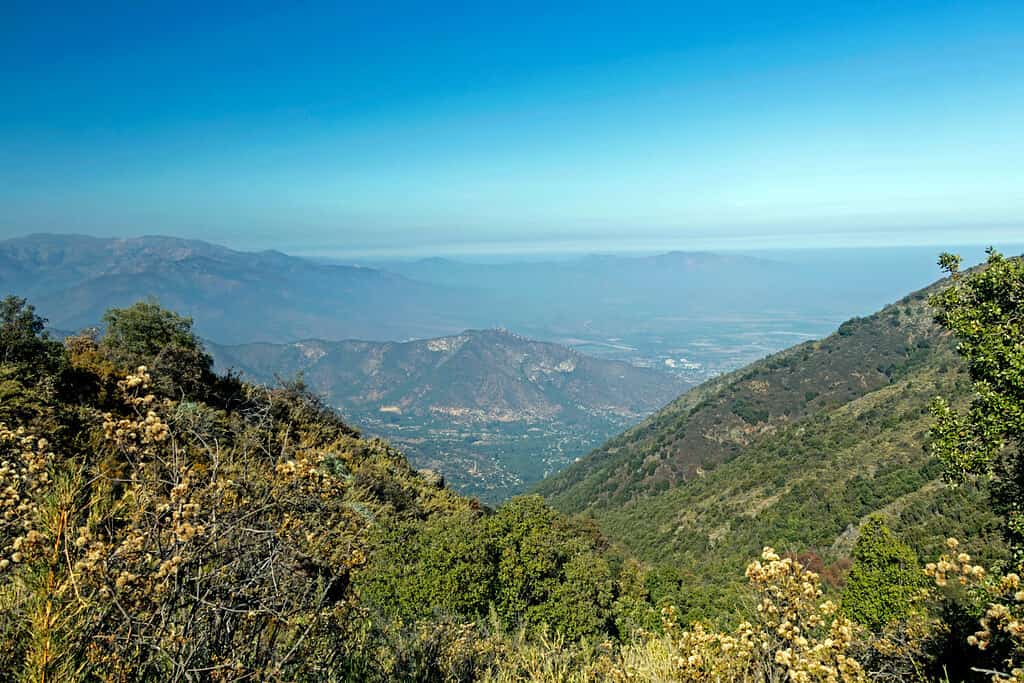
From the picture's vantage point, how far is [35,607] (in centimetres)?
263

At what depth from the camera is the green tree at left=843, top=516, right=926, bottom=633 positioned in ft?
60.0

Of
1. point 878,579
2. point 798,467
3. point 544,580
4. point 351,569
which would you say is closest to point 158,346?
point 544,580

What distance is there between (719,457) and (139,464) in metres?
73.3

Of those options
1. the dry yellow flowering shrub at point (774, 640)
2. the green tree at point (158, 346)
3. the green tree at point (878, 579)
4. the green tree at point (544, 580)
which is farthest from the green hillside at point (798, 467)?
the green tree at point (158, 346)

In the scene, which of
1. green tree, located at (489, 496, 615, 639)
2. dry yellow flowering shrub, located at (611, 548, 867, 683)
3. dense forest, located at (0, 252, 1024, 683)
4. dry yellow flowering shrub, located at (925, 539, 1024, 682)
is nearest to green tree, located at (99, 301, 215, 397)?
dense forest, located at (0, 252, 1024, 683)

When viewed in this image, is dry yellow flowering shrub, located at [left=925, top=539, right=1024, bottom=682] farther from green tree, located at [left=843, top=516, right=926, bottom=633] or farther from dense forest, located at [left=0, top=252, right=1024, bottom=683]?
green tree, located at [left=843, top=516, right=926, bottom=633]

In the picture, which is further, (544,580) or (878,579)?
(878,579)

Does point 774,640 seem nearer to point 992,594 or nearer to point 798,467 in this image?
point 992,594

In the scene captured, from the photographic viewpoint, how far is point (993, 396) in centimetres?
732

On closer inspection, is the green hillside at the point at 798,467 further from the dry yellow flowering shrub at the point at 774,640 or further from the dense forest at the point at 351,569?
the dry yellow flowering shrub at the point at 774,640

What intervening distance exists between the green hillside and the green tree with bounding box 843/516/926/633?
160 inches

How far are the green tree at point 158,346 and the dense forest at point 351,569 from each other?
0.15m

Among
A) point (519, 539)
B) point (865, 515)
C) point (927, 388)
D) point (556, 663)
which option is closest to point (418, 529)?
point (519, 539)

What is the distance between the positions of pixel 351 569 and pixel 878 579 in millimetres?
21708
